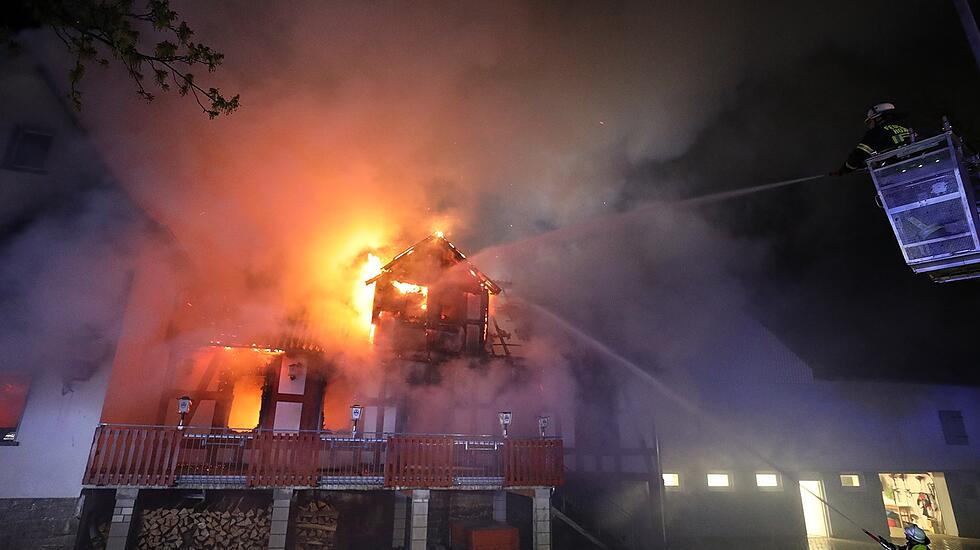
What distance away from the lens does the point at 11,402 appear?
9773mm

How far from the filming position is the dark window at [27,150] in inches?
426

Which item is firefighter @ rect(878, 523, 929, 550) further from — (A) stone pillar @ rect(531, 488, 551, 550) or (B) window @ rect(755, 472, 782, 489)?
(B) window @ rect(755, 472, 782, 489)

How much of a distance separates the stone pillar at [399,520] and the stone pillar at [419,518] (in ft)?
5.87

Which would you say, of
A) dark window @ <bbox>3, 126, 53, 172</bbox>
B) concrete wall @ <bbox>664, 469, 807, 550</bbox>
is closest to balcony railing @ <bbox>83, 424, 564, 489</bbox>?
dark window @ <bbox>3, 126, 53, 172</bbox>

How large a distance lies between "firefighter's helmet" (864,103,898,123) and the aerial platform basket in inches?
27.9

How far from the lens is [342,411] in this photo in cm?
1424

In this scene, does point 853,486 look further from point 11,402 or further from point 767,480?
point 11,402

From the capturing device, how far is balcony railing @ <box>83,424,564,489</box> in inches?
400

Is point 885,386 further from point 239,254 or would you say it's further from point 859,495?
point 239,254

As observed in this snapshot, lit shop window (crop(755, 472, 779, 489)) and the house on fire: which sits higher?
the house on fire

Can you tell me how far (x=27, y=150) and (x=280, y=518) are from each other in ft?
34.4

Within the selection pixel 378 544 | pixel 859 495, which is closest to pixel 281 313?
pixel 378 544

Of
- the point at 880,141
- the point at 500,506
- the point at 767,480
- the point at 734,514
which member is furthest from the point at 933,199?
the point at 767,480

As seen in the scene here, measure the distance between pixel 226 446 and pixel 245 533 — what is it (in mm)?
2197
